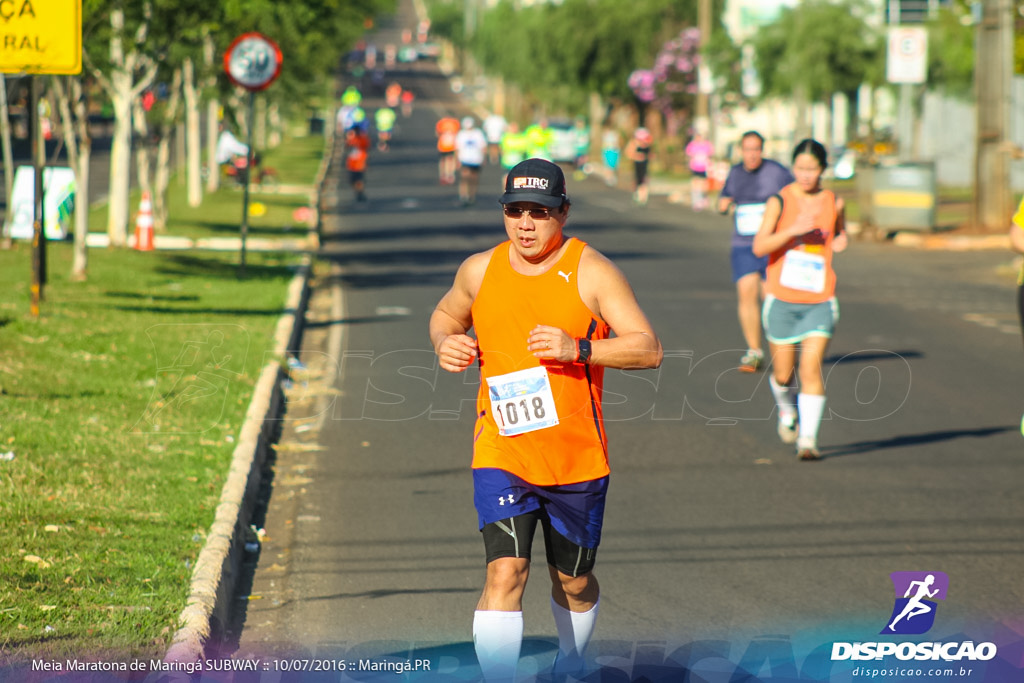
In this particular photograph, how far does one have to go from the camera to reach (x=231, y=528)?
22.9 ft

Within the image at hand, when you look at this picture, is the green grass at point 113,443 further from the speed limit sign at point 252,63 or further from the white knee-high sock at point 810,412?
the white knee-high sock at point 810,412

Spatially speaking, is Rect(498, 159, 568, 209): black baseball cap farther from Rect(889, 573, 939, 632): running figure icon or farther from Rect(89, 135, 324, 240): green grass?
Rect(89, 135, 324, 240): green grass

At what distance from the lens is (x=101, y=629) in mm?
5406

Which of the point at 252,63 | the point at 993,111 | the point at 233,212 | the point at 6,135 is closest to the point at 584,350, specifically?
the point at 252,63

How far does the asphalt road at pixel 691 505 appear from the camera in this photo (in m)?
5.99

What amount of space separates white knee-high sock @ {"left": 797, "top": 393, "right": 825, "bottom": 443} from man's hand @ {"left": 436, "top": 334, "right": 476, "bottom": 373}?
4892 mm

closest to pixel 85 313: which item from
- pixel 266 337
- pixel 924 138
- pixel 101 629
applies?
pixel 266 337

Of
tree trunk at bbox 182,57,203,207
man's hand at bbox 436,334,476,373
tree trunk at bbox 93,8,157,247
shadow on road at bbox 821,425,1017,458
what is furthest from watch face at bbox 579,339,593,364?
tree trunk at bbox 182,57,203,207

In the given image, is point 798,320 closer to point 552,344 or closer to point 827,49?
point 552,344

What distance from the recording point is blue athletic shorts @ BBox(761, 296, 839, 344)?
952 cm

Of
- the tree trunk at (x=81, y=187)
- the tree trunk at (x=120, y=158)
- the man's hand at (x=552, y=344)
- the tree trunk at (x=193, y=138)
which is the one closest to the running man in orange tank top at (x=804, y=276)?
the man's hand at (x=552, y=344)

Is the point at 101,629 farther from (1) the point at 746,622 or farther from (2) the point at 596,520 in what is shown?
(1) the point at 746,622

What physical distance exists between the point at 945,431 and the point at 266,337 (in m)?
5.99

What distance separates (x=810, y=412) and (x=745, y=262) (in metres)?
3.32
